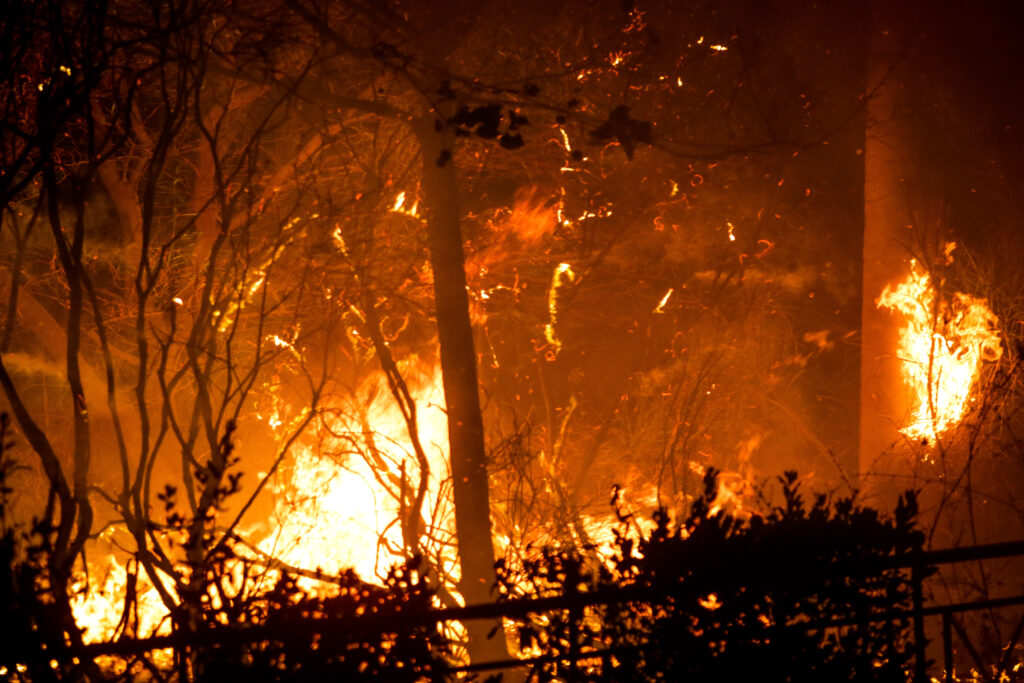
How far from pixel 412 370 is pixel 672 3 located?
6203mm

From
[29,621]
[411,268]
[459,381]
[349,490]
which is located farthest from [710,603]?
[349,490]

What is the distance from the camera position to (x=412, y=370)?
1247 cm

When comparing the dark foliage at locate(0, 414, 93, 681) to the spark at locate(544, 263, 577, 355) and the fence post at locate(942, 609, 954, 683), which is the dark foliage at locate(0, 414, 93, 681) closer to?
the fence post at locate(942, 609, 954, 683)

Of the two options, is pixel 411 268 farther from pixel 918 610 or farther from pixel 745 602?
pixel 918 610

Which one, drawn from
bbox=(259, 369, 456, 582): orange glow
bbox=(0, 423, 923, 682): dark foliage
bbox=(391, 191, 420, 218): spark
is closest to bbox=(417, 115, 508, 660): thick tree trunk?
bbox=(391, 191, 420, 218): spark

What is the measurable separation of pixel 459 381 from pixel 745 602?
3.81m

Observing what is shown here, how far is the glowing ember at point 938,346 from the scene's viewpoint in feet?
41.5

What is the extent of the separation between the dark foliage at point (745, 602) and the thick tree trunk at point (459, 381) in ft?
10.3

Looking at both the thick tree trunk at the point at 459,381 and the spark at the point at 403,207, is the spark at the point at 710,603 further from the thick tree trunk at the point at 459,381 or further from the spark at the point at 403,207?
the spark at the point at 403,207

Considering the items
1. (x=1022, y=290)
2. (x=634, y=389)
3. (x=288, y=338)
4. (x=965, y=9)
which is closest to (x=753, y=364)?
(x=634, y=389)

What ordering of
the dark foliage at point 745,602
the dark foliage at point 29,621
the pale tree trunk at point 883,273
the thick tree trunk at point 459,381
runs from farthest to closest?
the pale tree trunk at point 883,273
the thick tree trunk at point 459,381
the dark foliage at point 745,602
the dark foliage at point 29,621

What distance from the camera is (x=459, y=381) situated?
686 centimetres

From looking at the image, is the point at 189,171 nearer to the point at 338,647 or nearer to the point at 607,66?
the point at 607,66

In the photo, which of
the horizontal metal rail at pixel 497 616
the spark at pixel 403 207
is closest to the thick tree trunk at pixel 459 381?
the spark at pixel 403 207
